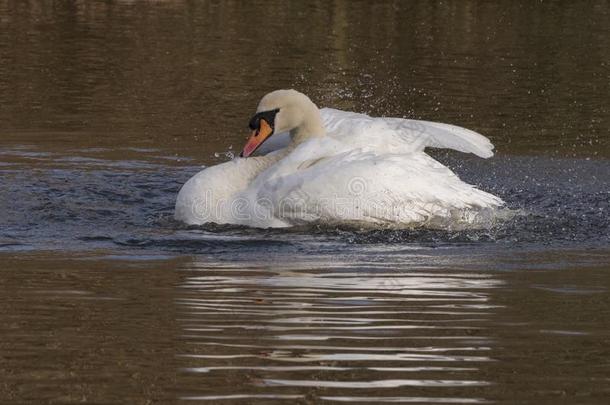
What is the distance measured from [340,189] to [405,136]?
4.10ft

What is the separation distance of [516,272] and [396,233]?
5.20ft

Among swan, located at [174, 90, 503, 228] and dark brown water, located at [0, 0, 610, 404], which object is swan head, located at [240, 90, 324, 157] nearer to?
swan, located at [174, 90, 503, 228]

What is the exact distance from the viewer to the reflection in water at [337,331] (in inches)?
207

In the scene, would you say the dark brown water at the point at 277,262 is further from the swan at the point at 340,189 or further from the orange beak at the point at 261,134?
the orange beak at the point at 261,134

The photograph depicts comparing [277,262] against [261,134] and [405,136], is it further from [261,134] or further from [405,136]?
[405,136]

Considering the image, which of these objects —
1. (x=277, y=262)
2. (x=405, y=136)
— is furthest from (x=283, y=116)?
(x=277, y=262)

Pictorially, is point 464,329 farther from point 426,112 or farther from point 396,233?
point 426,112

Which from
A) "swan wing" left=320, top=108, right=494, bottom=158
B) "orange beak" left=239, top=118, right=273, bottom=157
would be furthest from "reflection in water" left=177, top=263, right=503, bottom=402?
"orange beak" left=239, top=118, right=273, bottom=157

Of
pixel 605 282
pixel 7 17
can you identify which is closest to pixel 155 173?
pixel 605 282

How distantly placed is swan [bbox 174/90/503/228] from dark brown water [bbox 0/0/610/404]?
6.2 inches

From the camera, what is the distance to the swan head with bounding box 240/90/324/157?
10.2 meters

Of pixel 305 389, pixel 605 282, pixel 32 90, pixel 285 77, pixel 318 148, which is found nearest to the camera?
pixel 305 389

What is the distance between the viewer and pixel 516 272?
7762 mm

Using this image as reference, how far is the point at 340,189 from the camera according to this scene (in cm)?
910
